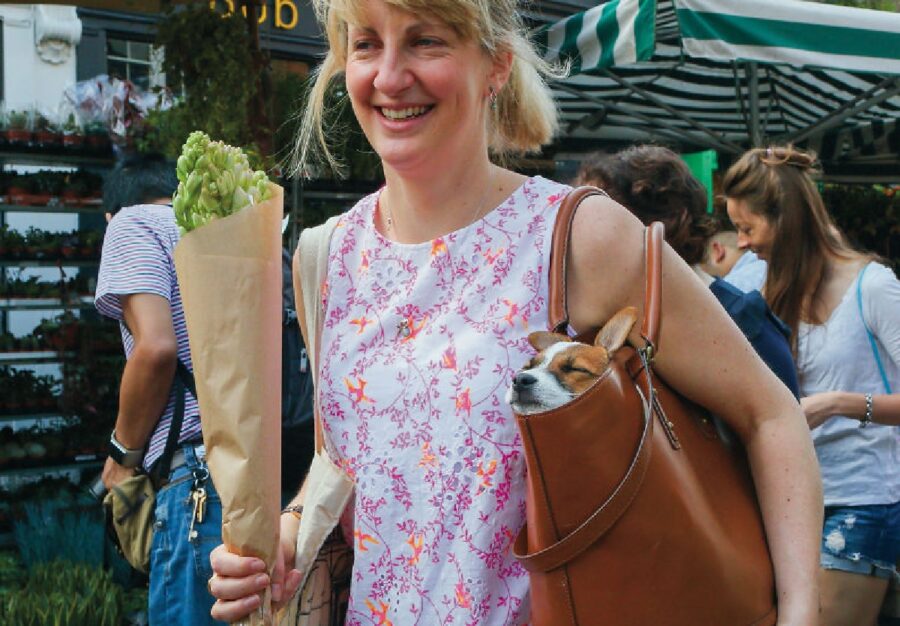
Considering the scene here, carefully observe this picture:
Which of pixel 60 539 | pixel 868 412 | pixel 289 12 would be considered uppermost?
pixel 289 12

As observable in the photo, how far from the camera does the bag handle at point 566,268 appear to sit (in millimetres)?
1347

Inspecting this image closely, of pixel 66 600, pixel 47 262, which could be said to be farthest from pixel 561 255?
pixel 47 262

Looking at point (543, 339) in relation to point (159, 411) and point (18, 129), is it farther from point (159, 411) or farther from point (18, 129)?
point (18, 129)

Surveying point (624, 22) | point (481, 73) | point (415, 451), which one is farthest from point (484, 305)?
point (624, 22)

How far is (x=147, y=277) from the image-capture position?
3.11m

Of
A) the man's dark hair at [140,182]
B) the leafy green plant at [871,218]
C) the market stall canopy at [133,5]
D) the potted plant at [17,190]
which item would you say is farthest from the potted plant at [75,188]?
the leafy green plant at [871,218]

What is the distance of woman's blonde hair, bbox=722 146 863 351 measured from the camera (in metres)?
3.27

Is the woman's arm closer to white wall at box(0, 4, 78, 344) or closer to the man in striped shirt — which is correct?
the man in striped shirt

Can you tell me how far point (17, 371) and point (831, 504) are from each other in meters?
4.70

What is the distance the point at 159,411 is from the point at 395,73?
1813 millimetres

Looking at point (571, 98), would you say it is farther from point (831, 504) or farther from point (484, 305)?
point (484, 305)

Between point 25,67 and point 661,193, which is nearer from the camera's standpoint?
point 661,193

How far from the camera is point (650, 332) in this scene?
1328 millimetres

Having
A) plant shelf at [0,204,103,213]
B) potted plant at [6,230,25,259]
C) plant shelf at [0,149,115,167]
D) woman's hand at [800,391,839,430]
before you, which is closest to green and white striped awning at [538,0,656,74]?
woman's hand at [800,391,839,430]
